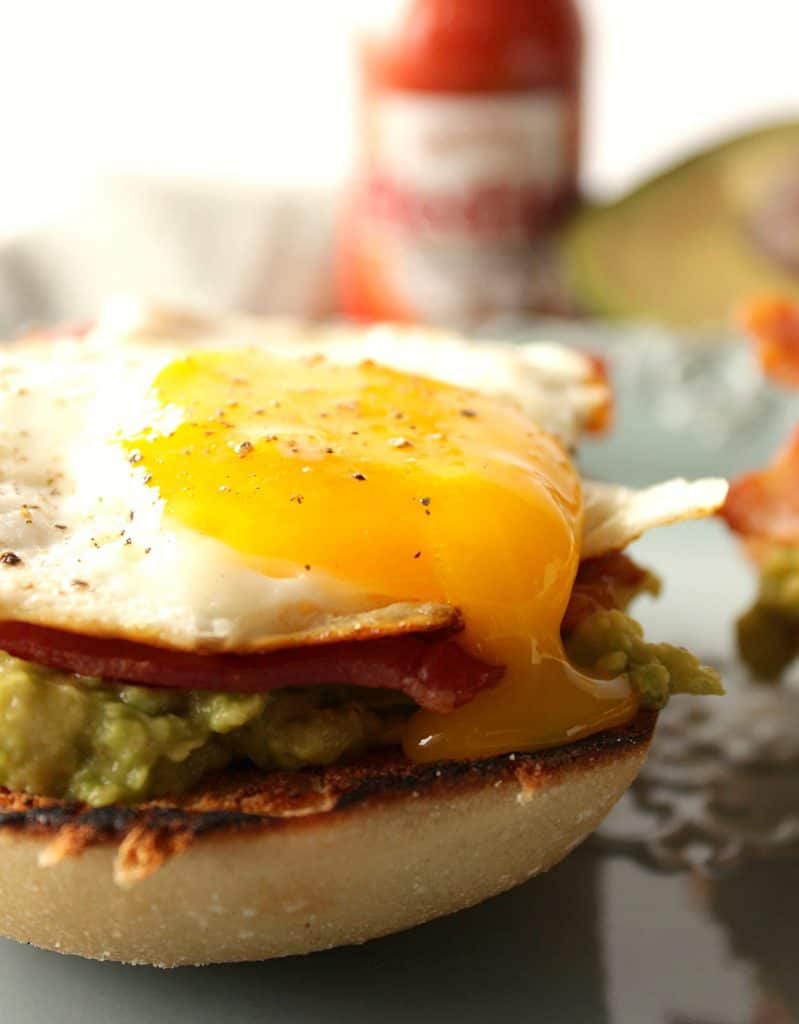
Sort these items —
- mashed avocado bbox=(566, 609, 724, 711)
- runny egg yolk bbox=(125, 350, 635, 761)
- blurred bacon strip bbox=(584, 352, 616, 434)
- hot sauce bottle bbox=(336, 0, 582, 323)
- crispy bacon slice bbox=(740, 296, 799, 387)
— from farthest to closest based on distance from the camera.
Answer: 1. hot sauce bottle bbox=(336, 0, 582, 323)
2. crispy bacon slice bbox=(740, 296, 799, 387)
3. blurred bacon strip bbox=(584, 352, 616, 434)
4. mashed avocado bbox=(566, 609, 724, 711)
5. runny egg yolk bbox=(125, 350, 635, 761)

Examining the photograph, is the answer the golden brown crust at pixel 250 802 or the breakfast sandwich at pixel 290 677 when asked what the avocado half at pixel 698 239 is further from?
the golden brown crust at pixel 250 802

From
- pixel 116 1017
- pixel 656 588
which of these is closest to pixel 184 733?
pixel 116 1017

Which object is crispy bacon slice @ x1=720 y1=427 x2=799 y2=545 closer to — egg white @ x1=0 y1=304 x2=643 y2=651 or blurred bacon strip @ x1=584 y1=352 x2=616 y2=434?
blurred bacon strip @ x1=584 y1=352 x2=616 y2=434

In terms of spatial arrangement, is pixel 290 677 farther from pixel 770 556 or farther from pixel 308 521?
pixel 770 556

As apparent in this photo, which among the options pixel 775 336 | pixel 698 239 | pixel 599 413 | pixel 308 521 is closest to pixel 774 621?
pixel 599 413

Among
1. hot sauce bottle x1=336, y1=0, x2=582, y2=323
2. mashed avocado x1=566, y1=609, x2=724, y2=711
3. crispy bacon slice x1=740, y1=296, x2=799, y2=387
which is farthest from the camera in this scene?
hot sauce bottle x1=336, y1=0, x2=582, y2=323

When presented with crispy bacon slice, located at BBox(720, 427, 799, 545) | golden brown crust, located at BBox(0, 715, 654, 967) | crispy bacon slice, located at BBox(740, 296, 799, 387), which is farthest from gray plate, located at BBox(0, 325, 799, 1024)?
crispy bacon slice, located at BBox(740, 296, 799, 387)
